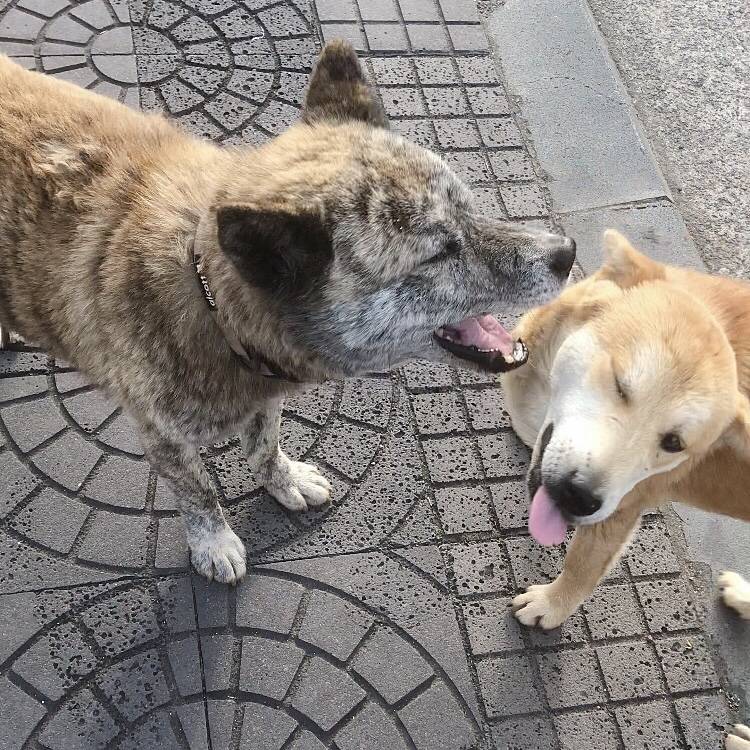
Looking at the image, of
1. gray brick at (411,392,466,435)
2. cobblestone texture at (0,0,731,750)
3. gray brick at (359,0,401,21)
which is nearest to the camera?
cobblestone texture at (0,0,731,750)

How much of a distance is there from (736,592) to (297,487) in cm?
197

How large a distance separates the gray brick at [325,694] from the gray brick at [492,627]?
53 cm

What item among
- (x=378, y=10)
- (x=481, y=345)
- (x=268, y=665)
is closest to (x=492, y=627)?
(x=268, y=665)

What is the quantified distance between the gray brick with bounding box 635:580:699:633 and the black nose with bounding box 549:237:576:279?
5.19 ft

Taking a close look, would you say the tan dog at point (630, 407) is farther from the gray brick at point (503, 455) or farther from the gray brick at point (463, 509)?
the gray brick at point (503, 455)

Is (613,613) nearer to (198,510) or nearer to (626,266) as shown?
(626,266)

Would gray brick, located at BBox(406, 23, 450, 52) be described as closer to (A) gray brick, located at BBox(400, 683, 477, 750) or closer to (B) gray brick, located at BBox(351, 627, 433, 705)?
(B) gray brick, located at BBox(351, 627, 433, 705)

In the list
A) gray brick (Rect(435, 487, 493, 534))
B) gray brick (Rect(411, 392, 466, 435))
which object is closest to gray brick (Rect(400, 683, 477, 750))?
gray brick (Rect(435, 487, 493, 534))

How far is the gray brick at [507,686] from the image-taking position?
2.98 meters

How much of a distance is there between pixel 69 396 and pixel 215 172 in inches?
58.1

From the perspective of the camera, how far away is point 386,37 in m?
4.97

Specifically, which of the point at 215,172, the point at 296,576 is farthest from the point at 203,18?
the point at 296,576

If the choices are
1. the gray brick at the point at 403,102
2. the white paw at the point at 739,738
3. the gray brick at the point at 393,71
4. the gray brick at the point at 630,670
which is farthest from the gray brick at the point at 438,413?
the gray brick at the point at 393,71

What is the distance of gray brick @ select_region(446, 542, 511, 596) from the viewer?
3244 millimetres
